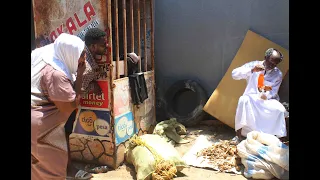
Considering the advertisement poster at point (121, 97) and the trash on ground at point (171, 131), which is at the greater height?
the advertisement poster at point (121, 97)

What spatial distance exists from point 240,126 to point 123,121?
1709 mm

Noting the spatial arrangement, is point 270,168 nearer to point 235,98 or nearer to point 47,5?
point 235,98

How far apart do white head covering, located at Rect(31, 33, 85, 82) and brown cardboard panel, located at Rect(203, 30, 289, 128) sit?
3066mm

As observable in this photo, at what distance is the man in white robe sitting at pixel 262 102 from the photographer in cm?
405

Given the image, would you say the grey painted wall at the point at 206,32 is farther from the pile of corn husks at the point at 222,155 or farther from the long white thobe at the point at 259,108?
the pile of corn husks at the point at 222,155

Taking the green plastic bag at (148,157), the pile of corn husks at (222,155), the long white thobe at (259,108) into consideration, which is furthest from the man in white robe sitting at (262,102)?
the green plastic bag at (148,157)

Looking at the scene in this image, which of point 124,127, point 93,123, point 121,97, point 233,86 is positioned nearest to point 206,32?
point 233,86

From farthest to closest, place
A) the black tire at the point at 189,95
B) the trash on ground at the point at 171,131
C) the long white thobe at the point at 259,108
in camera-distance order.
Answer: the black tire at the point at 189,95 < the trash on ground at the point at 171,131 < the long white thobe at the point at 259,108

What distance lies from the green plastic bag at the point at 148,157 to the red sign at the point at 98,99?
693 millimetres

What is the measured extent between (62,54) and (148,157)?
1752 millimetres

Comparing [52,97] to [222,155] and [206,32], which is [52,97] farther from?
[206,32]

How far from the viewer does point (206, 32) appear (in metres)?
5.21

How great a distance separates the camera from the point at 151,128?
15.5 ft

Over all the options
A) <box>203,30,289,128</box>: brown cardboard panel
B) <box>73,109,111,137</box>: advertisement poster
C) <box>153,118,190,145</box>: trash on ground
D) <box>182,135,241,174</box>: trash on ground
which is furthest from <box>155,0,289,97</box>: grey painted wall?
<box>73,109,111,137</box>: advertisement poster
